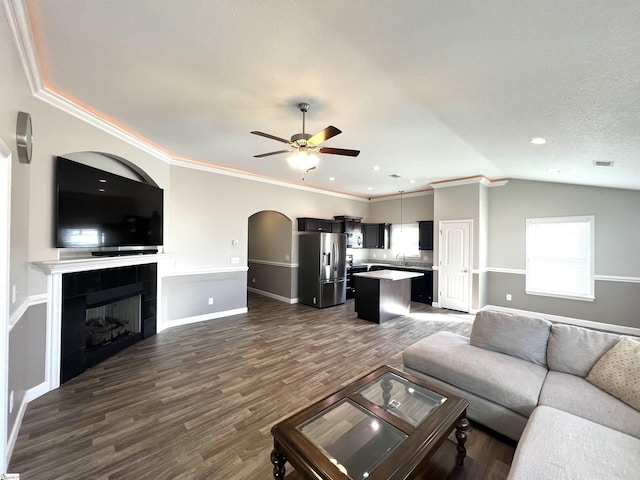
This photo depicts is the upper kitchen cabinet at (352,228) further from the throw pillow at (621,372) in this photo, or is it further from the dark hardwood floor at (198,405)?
the throw pillow at (621,372)

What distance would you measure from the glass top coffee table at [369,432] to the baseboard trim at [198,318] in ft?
12.4

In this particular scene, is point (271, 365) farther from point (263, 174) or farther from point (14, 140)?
point (263, 174)

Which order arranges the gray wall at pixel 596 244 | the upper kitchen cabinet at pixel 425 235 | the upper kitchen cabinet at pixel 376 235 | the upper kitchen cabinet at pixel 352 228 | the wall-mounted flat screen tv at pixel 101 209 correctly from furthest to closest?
1. the upper kitchen cabinet at pixel 376 235
2. the upper kitchen cabinet at pixel 352 228
3. the upper kitchen cabinet at pixel 425 235
4. the gray wall at pixel 596 244
5. the wall-mounted flat screen tv at pixel 101 209

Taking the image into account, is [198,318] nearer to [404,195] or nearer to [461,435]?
[461,435]

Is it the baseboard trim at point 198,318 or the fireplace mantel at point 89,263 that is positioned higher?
the fireplace mantel at point 89,263

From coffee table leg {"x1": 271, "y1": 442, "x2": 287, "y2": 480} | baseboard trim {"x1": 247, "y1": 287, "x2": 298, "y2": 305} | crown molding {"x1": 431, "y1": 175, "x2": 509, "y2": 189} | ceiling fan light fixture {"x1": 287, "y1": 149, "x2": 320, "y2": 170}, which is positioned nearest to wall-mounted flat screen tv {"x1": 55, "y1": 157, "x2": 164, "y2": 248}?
ceiling fan light fixture {"x1": 287, "y1": 149, "x2": 320, "y2": 170}

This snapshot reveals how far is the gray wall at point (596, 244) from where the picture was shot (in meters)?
4.54

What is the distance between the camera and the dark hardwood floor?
184cm

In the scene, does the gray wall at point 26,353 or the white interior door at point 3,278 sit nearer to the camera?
the white interior door at point 3,278

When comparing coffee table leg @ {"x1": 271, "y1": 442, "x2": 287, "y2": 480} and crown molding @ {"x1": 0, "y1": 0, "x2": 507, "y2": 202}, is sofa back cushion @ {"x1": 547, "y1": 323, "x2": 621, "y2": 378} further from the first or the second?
crown molding @ {"x1": 0, "y1": 0, "x2": 507, "y2": 202}

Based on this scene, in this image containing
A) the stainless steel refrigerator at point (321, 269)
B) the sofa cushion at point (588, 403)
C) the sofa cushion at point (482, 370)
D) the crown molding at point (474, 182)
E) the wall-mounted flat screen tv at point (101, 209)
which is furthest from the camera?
the stainless steel refrigerator at point (321, 269)

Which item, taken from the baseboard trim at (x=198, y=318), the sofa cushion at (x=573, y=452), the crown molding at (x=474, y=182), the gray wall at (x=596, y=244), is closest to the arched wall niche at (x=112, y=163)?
the baseboard trim at (x=198, y=318)

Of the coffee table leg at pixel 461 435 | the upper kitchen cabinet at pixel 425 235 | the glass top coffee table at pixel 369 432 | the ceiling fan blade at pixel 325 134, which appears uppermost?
the ceiling fan blade at pixel 325 134

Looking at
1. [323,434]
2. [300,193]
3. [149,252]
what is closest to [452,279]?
[300,193]
